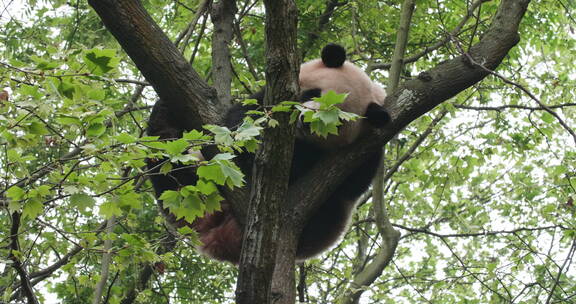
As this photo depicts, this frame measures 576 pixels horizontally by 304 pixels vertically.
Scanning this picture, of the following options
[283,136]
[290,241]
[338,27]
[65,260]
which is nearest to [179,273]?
[65,260]

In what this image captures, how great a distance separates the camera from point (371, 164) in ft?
16.1

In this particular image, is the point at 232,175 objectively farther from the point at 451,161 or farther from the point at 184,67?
the point at 451,161

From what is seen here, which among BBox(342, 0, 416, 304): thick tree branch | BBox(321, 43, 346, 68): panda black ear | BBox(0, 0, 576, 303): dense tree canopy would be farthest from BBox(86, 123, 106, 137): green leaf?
BBox(342, 0, 416, 304): thick tree branch

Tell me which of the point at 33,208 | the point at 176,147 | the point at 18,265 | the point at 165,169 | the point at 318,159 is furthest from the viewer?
the point at 318,159

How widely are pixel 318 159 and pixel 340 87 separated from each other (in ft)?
1.94

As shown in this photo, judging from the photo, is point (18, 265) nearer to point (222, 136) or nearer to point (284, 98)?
point (222, 136)

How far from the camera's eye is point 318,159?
4645 mm

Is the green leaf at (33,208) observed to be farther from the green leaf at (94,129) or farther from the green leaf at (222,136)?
the green leaf at (222,136)

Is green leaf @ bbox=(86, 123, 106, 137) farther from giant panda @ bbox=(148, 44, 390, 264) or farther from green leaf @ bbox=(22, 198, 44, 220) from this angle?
giant panda @ bbox=(148, 44, 390, 264)

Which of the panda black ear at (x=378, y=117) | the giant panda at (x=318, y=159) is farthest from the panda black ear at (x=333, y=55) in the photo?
the panda black ear at (x=378, y=117)

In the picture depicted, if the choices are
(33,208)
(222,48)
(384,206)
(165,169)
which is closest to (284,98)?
(165,169)

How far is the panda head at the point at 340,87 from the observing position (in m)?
4.39

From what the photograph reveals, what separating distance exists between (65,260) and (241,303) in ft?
10.1

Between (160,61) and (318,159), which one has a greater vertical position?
(318,159)
